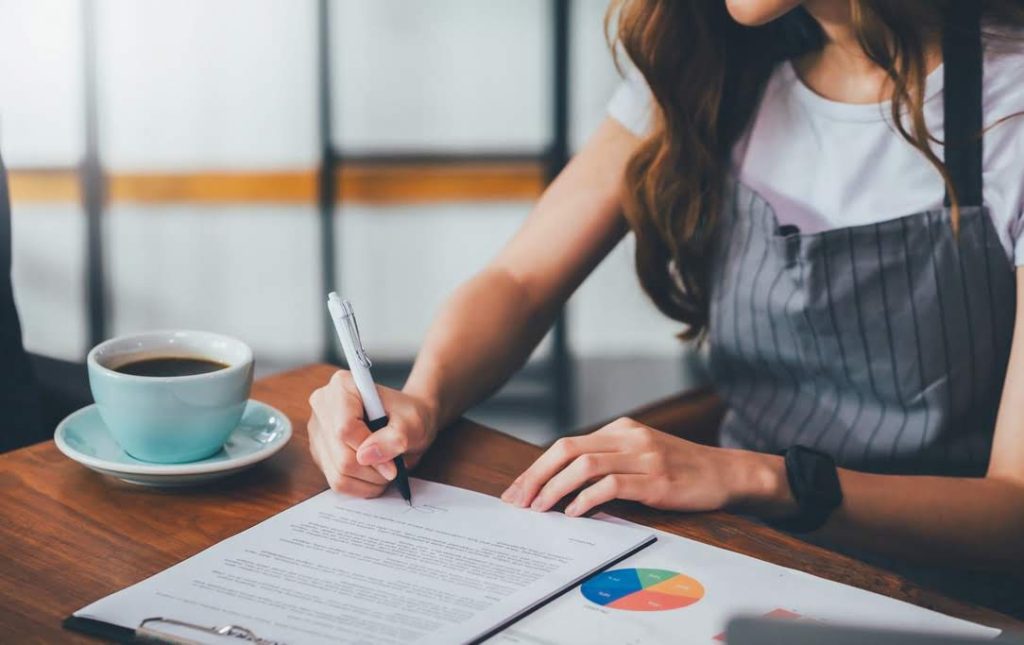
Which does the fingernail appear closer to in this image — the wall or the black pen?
the black pen

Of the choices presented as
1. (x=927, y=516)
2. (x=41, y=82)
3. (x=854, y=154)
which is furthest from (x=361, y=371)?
(x=41, y=82)

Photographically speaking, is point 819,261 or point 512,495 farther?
point 819,261

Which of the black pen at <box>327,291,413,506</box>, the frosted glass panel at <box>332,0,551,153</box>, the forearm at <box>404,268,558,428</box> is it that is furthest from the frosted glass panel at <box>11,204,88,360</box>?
the black pen at <box>327,291,413,506</box>

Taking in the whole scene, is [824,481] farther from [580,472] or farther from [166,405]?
[166,405]

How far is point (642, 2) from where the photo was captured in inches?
50.7

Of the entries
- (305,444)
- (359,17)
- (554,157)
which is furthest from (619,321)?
(305,444)

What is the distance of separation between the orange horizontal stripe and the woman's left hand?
2.52 metres

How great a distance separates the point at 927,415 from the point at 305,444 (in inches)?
26.7

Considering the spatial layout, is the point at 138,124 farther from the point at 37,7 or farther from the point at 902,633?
the point at 902,633

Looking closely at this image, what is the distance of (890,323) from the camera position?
3.99 feet

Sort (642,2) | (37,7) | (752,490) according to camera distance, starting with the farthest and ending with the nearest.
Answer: (37,7)
(642,2)
(752,490)

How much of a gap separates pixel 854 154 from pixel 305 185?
7.83 ft

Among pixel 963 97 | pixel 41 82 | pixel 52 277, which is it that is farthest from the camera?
pixel 52 277

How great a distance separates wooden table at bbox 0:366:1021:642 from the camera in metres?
0.74
